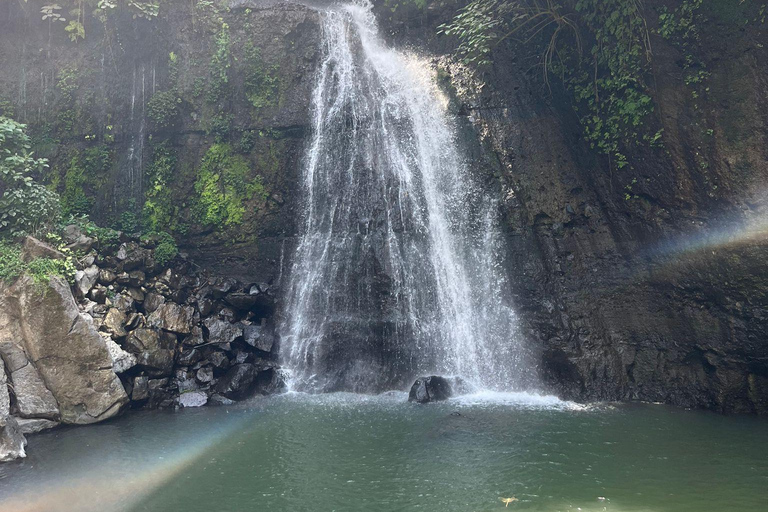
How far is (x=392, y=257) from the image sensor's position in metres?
14.6

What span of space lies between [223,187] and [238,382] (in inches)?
251

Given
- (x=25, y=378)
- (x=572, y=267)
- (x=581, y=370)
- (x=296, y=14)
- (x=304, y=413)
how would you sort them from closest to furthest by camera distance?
(x=25, y=378), (x=304, y=413), (x=581, y=370), (x=572, y=267), (x=296, y=14)

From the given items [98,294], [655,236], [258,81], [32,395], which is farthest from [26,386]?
[655,236]

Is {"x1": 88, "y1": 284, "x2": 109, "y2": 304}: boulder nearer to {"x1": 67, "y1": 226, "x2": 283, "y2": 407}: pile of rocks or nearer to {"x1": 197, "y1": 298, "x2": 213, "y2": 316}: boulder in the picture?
{"x1": 67, "y1": 226, "x2": 283, "y2": 407}: pile of rocks

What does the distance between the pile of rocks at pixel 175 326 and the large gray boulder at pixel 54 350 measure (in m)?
0.73

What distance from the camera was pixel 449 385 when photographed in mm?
12898

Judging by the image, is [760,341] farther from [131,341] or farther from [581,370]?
[131,341]

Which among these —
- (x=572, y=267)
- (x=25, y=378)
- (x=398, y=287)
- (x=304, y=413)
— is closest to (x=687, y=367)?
A: (x=572, y=267)

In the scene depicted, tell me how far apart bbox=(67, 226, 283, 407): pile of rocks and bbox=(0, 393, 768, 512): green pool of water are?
103cm

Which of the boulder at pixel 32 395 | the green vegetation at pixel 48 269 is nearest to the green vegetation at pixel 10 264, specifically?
the green vegetation at pixel 48 269

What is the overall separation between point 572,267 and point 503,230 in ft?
6.53

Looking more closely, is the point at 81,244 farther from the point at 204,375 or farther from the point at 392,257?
the point at 392,257

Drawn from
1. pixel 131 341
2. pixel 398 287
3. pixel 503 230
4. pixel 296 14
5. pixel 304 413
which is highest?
pixel 296 14

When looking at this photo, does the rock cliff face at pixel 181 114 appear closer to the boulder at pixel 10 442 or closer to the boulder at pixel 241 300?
the boulder at pixel 241 300
